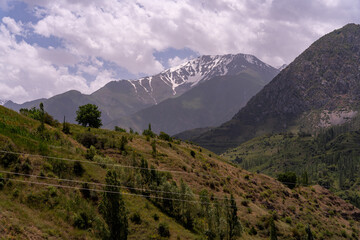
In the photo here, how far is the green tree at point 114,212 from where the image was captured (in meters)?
29.0

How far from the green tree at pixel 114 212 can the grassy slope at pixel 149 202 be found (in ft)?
7.71

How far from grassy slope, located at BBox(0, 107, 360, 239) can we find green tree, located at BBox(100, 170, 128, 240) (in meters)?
2.35

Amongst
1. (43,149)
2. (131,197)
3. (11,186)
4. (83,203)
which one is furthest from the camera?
(131,197)

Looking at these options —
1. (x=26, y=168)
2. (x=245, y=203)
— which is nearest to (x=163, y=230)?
(x=26, y=168)

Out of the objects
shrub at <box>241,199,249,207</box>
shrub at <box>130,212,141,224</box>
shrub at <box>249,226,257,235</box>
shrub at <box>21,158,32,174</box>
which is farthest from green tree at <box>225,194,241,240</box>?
shrub at <box>21,158,32,174</box>

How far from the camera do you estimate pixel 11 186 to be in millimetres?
29125

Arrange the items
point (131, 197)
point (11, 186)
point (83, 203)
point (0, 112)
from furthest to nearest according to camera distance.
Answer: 1. point (0, 112)
2. point (131, 197)
3. point (83, 203)
4. point (11, 186)

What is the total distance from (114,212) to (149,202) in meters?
12.3

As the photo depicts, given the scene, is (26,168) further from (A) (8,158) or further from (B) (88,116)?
(B) (88,116)

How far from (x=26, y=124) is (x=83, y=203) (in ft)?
67.6

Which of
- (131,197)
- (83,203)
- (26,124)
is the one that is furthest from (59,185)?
(26,124)

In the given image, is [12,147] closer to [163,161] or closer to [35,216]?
[35,216]

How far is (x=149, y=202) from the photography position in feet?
135

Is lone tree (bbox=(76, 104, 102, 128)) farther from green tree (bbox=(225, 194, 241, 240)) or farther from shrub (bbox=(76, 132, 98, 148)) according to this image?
green tree (bbox=(225, 194, 241, 240))
